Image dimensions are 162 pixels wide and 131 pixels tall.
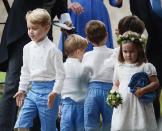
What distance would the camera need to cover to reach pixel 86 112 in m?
5.26

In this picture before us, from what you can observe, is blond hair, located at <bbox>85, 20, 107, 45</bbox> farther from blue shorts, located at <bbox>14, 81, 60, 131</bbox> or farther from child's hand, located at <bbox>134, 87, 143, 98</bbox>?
child's hand, located at <bbox>134, 87, 143, 98</bbox>

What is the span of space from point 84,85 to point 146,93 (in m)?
0.80

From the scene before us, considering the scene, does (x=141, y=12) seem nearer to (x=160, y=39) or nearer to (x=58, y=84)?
(x=160, y=39)

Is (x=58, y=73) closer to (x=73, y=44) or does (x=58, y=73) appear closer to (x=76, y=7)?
(x=73, y=44)

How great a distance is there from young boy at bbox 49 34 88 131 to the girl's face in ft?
1.97

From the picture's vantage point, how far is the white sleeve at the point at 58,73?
16.1 ft

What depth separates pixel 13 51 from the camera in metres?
5.65

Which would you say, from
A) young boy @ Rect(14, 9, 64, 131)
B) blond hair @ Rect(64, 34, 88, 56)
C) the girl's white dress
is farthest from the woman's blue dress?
the girl's white dress

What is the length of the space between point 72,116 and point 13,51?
95 cm

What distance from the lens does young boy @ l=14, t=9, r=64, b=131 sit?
16.3 feet

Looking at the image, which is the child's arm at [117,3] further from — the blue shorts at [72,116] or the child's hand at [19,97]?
the child's hand at [19,97]

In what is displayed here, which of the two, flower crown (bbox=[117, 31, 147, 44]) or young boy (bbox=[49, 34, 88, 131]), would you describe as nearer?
flower crown (bbox=[117, 31, 147, 44])

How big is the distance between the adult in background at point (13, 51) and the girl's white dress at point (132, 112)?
1.21m

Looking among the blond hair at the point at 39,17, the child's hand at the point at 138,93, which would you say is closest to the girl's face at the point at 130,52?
the child's hand at the point at 138,93
